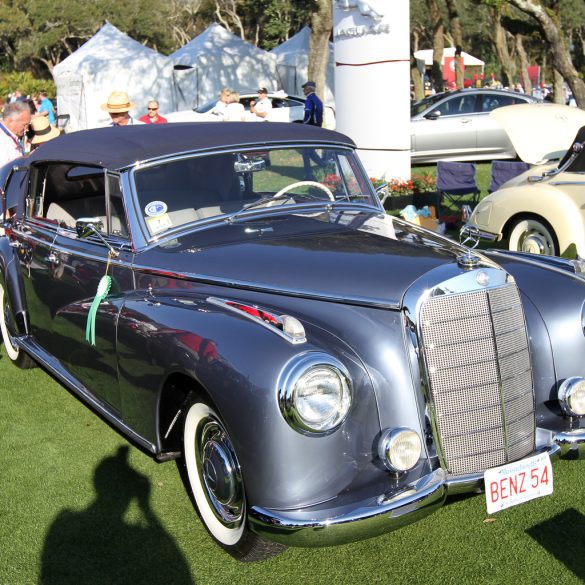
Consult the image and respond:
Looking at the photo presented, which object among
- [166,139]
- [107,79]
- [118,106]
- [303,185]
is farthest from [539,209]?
[107,79]

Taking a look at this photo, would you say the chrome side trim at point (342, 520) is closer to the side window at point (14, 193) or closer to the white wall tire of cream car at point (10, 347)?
the white wall tire of cream car at point (10, 347)

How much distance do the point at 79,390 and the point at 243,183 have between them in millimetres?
1591

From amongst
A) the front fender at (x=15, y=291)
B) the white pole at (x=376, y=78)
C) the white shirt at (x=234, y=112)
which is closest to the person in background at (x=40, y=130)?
the front fender at (x=15, y=291)

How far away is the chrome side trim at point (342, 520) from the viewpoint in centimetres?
287

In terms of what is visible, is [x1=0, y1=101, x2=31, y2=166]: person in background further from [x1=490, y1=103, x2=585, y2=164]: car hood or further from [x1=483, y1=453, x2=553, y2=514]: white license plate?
[x1=483, y1=453, x2=553, y2=514]: white license plate

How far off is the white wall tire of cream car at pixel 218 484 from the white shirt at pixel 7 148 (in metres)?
4.60

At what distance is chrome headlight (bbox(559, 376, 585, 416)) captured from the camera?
3.60m

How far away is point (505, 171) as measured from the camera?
395 inches

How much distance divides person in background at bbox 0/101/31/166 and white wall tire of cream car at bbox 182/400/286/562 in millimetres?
4596

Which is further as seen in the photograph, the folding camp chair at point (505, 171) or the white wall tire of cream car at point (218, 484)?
the folding camp chair at point (505, 171)

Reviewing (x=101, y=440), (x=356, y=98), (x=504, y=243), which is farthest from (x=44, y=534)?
(x=356, y=98)

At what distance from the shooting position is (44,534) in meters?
3.68

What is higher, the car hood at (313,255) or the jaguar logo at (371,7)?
the jaguar logo at (371,7)

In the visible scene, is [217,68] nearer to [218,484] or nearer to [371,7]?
[371,7]
